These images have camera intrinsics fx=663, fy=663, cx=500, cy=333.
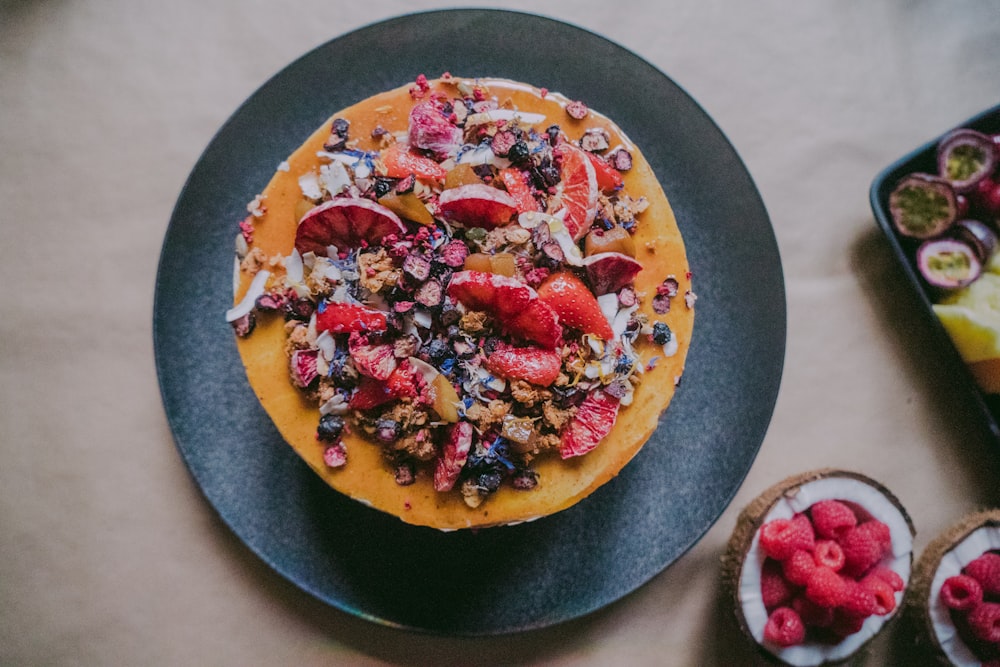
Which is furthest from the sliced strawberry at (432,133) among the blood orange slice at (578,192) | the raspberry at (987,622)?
the raspberry at (987,622)

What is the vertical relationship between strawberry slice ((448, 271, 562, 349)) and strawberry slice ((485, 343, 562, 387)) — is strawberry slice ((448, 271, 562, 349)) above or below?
above

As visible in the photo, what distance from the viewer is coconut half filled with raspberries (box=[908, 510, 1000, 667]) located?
8.40ft

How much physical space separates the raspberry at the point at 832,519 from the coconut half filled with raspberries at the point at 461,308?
2.92 feet

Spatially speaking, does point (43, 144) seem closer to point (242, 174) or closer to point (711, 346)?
point (242, 174)

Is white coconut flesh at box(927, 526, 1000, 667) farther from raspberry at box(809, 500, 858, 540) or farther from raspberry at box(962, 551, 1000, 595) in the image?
raspberry at box(809, 500, 858, 540)

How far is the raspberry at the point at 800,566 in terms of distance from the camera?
A: 2.41m

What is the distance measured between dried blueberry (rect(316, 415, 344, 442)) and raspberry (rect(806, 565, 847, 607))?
1.75 meters

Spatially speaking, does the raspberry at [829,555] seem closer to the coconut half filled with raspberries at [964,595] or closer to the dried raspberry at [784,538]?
the dried raspberry at [784,538]

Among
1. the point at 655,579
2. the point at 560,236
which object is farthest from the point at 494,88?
the point at 655,579

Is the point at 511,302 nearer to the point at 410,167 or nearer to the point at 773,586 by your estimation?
the point at 410,167

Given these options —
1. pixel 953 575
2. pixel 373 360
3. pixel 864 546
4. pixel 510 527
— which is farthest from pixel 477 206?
pixel 953 575

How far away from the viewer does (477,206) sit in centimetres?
195

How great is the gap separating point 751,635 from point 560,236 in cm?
169

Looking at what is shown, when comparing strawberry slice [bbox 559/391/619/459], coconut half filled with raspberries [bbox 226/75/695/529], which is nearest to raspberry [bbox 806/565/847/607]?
coconut half filled with raspberries [bbox 226/75/695/529]
